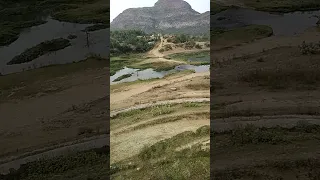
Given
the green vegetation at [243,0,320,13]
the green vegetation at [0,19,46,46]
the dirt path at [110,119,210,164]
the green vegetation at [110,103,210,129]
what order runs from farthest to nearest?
the green vegetation at [243,0,320,13]
the green vegetation at [0,19,46,46]
the green vegetation at [110,103,210,129]
the dirt path at [110,119,210,164]

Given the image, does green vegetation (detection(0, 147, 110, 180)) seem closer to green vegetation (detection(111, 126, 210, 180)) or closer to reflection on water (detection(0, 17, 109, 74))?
green vegetation (detection(111, 126, 210, 180))

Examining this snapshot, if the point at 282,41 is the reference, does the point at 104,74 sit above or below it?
below

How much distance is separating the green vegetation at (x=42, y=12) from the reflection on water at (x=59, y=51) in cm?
26

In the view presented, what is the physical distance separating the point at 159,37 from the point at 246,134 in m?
3.81

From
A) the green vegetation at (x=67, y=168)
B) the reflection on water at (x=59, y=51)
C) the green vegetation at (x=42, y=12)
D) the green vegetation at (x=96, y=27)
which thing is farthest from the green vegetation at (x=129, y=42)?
the green vegetation at (x=67, y=168)

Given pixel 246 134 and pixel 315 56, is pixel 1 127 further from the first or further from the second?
pixel 315 56

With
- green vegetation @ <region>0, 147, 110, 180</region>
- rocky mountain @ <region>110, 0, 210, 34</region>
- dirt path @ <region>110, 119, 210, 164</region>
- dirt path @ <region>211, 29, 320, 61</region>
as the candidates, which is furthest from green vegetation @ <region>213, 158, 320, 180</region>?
dirt path @ <region>211, 29, 320, 61</region>

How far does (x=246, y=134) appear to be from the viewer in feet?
27.2

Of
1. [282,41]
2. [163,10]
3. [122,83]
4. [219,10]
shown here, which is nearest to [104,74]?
[122,83]

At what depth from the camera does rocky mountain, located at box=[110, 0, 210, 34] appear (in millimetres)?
10133

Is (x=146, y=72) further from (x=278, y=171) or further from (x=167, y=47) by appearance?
(x=278, y=171)

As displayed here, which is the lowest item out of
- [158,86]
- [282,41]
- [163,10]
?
[158,86]

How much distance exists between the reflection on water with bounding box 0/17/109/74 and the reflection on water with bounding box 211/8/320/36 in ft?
12.4

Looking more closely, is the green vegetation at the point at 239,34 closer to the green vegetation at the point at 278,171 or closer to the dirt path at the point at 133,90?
the dirt path at the point at 133,90
